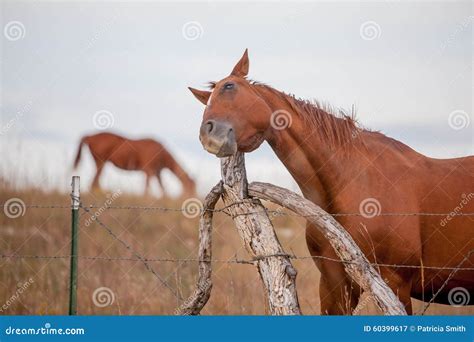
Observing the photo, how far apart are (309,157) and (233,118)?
755 millimetres

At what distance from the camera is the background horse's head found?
5.55 m

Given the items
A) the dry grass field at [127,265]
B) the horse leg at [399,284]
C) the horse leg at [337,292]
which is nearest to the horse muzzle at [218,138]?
the horse leg at [337,292]

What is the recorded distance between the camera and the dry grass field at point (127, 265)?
10.5 metres

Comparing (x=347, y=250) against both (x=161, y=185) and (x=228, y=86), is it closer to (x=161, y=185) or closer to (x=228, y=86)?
(x=228, y=86)

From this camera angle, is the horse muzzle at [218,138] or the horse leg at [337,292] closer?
the horse muzzle at [218,138]

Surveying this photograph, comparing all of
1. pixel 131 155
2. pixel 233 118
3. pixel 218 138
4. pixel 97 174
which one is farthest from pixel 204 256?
pixel 131 155

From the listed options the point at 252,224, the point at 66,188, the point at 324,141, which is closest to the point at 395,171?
the point at 324,141

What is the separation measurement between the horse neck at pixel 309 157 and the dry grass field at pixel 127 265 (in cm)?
328

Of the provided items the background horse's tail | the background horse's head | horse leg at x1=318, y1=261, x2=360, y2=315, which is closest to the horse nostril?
the background horse's head

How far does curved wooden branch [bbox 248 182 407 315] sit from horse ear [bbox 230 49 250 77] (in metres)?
0.96

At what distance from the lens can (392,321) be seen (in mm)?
5301

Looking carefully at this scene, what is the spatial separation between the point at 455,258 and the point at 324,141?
145 cm

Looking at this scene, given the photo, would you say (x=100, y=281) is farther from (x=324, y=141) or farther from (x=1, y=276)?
(x=324, y=141)

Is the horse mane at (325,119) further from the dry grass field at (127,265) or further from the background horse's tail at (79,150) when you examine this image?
the background horse's tail at (79,150)
